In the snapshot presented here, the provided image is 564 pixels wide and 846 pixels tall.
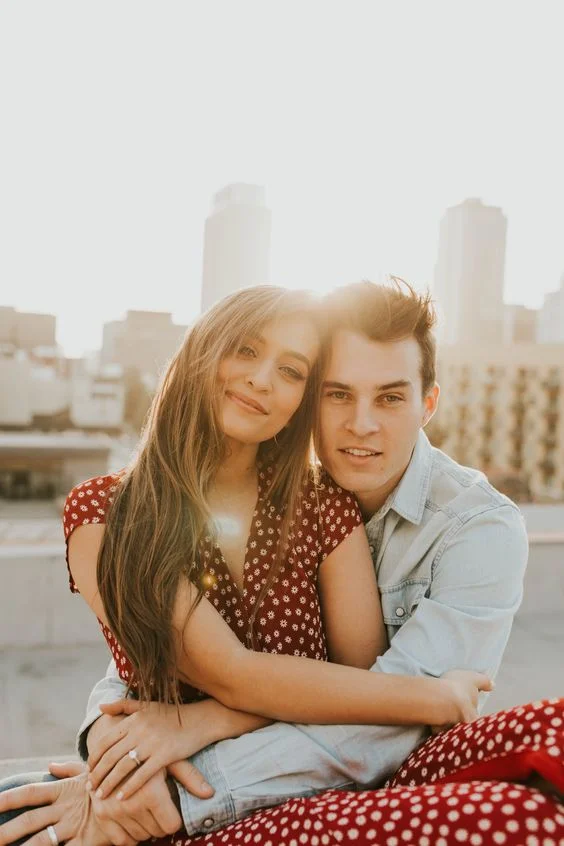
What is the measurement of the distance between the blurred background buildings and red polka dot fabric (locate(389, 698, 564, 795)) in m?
1.09

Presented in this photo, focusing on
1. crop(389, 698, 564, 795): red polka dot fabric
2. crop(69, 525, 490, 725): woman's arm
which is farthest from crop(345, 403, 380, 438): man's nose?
crop(389, 698, 564, 795): red polka dot fabric

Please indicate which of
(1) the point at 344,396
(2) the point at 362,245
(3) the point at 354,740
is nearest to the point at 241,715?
(3) the point at 354,740

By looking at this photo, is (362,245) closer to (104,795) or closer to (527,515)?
(104,795)

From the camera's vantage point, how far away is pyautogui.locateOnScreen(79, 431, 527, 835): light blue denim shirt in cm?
153

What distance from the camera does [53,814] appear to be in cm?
163

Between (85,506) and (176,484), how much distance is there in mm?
205

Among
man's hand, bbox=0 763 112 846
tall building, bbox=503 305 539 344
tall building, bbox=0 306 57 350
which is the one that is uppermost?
tall building, bbox=503 305 539 344

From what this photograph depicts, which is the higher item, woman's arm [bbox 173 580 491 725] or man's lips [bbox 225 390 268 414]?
man's lips [bbox 225 390 268 414]

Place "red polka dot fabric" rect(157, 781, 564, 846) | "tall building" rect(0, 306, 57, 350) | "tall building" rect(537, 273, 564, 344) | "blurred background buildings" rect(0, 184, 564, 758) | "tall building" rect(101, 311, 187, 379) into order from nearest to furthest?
"red polka dot fabric" rect(157, 781, 564, 846)
"blurred background buildings" rect(0, 184, 564, 758)
"tall building" rect(0, 306, 57, 350)
"tall building" rect(101, 311, 187, 379)
"tall building" rect(537, 273, 564, 344)

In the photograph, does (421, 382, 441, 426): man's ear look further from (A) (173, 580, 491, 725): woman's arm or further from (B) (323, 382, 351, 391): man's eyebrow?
(A) (173, 580, 491, 725): woman's arm

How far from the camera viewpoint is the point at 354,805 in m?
1.24

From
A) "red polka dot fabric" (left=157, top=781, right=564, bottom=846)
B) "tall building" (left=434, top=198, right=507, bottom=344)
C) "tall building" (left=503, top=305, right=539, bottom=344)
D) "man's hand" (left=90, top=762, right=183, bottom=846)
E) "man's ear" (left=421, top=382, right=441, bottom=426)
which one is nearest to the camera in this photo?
"red polka dot fabric" (left=157, top=781, right=564, bottom=846)

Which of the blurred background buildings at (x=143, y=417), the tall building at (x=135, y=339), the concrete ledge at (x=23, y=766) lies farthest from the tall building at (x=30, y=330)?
the concrete ledge at (x=23, y=766)

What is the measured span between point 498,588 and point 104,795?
36.8 inches
